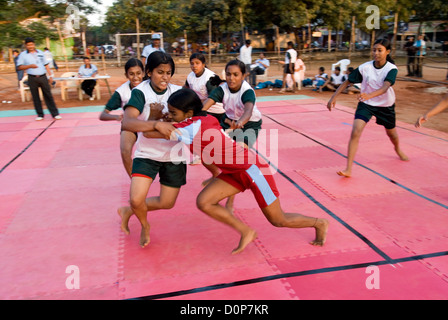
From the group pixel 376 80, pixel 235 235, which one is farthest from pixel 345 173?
pixel 235 235

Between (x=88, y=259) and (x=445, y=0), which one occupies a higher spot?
(x=445, y=0)

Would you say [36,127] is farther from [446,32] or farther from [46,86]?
[446,32]

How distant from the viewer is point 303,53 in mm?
28906

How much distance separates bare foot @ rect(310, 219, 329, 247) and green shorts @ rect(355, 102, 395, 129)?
7.89 ft

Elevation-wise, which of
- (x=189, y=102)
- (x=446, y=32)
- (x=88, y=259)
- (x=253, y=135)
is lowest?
(x=88, y=259)

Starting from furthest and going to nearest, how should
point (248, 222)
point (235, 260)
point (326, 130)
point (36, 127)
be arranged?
point (36, 127) < point (326, 130) < point (248, 222) < point (235, 260)

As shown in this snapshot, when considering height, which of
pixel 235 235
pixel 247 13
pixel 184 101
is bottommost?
pixel 235 235

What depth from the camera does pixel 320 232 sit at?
341 centimetres

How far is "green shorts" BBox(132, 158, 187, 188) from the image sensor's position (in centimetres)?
321

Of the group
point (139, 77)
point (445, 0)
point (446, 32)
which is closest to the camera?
point (139, 77)

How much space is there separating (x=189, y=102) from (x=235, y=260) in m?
1.38

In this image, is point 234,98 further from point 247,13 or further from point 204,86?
point 247,13

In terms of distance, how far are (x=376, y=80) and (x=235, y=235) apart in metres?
3.03

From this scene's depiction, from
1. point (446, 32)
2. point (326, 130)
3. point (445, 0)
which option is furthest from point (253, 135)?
point (446, 32)
